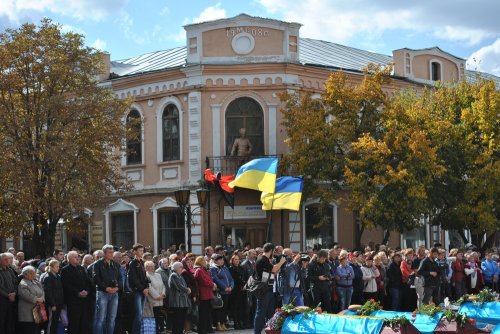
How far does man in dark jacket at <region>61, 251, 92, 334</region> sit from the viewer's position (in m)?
17.6

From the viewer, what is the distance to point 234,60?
33.5 metres

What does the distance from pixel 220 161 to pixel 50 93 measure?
8105 mm

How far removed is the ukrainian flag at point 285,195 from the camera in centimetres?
3053

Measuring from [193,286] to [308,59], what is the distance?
709 inches

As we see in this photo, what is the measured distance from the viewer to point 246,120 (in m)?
33.7

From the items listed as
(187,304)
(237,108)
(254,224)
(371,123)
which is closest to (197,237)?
(254,224)

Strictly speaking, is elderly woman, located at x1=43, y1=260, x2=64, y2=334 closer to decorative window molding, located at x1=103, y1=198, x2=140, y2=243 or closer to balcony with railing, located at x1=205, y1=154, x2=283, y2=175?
balcony with railing, located at x1=205, y1=154, x2=283, y2=175

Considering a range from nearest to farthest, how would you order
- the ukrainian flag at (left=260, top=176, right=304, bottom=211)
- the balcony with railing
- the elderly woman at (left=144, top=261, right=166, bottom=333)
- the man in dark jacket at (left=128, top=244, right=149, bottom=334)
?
the man in dark jacket at (left=128, top=244, right=149, bottom=334), the elderly woman at (left=144, top=261, right=166, bottom=333), the ukrainian flag at (left=260, top=176, right=304, bottom=211), the balcony with railing

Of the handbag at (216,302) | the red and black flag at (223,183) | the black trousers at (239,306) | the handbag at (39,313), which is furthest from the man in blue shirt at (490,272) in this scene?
the handbag at (39,313)

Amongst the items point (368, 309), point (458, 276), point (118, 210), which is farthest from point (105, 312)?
point (118, 210)

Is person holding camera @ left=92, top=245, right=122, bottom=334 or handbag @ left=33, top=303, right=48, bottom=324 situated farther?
person holding camera @ left=92, top=245, right=122, bottom=334

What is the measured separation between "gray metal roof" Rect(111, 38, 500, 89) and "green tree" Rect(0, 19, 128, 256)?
732 cm

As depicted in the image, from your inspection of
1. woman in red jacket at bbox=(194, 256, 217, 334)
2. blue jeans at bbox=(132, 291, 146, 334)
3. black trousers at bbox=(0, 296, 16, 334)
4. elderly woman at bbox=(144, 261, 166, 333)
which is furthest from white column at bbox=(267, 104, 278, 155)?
black trousers at bbox=(0, 296, 16, 334)

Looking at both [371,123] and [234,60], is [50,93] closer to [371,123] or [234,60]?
[234,60]
